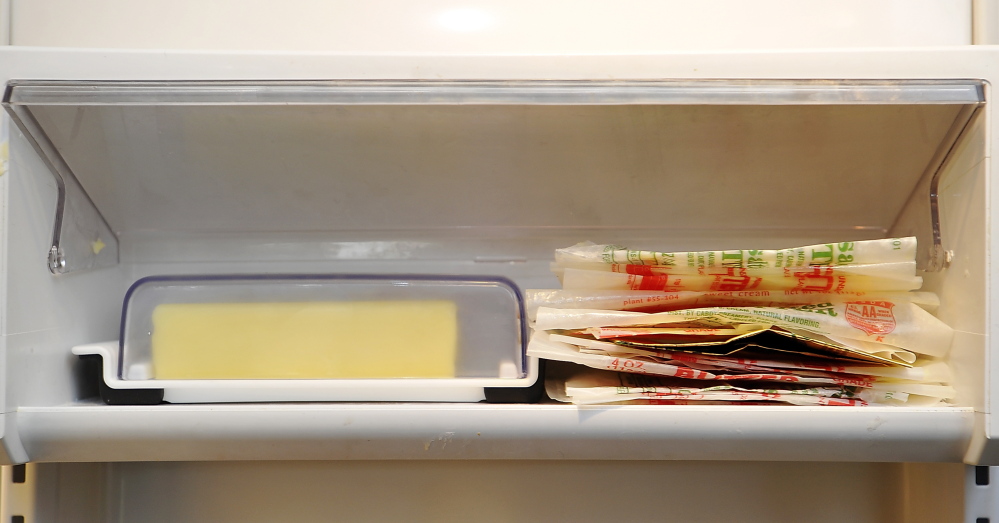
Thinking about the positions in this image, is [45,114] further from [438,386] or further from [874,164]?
[874,164]

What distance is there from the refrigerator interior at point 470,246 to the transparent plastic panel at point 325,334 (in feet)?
0.19

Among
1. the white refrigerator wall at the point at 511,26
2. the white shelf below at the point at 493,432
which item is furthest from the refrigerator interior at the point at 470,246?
the white refrigerator wall at the point at 511,26

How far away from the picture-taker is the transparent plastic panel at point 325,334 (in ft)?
1.88

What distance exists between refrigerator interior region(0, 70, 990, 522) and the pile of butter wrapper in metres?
0.03

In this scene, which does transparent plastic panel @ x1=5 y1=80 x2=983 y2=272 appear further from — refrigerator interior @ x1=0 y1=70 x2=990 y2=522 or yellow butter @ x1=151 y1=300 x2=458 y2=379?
yellow butter @ x1=151 y1=300 x2=458 y2=379

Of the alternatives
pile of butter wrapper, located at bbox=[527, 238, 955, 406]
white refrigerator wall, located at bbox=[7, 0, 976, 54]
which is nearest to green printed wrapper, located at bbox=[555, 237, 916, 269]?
pile of butter wrapper, located at bbox=[527, 238, 955, 406]

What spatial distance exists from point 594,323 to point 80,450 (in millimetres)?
452

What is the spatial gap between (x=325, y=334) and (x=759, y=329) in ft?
1.28

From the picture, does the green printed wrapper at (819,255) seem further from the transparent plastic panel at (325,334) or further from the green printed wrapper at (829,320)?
the transparent plastic panel at (325,334)

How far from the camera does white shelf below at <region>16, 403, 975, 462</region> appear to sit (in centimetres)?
51

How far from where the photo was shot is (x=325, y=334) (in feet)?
1.92

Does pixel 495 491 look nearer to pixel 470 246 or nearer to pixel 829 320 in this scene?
pixel 470 246

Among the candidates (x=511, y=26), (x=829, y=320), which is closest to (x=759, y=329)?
(x=829, y=320)

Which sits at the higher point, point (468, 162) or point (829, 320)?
point (468, 162)
